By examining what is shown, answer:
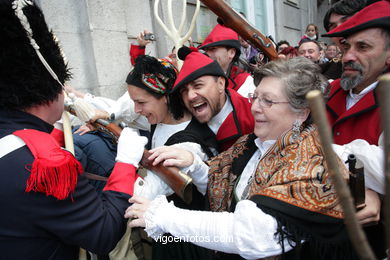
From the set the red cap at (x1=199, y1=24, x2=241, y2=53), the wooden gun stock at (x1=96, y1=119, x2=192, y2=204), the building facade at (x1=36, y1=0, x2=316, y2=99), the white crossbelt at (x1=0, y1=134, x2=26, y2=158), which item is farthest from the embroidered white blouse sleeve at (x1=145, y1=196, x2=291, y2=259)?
the building facade at (x1=36, y1=0, x2=316, y2=99)

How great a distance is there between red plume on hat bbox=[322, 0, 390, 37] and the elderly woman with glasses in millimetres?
480

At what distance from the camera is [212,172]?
179 cm

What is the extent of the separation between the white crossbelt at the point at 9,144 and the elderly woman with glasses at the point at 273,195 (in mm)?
584

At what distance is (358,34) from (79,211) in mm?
1899

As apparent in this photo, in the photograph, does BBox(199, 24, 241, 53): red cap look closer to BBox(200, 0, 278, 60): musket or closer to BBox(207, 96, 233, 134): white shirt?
BBox(200, 0, 278, 60): musket

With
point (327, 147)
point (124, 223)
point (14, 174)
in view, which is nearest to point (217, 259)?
point (124, 223)

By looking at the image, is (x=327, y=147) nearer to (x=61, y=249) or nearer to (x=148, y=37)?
(x=61, y=249)

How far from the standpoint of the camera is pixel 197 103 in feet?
6.92


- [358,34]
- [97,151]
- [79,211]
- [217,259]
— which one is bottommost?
[217,259]

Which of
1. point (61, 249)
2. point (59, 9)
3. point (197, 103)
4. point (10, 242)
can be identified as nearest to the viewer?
point (10, 242)

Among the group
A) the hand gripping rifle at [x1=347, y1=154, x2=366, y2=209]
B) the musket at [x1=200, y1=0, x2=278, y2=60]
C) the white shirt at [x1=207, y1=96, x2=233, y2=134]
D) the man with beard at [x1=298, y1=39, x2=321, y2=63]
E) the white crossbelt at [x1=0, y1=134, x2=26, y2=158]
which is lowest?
the hand gripping rifle at [x1=347, y1=154, x2=366, y2=209]

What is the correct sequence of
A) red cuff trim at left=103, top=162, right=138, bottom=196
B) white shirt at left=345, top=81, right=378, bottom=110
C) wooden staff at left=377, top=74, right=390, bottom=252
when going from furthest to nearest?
white shirt at left=345, top=81, right=378, bottom=110 → red cuff trim at left=103, top=162, right=138, bottom=196 → wooden staff at left=377, top=74, right=390, bottom=252

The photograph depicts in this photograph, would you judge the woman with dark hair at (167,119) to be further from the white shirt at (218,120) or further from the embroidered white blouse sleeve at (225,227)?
the embroidered white blouse sleeve at (225,227)

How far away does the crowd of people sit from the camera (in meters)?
1.10
